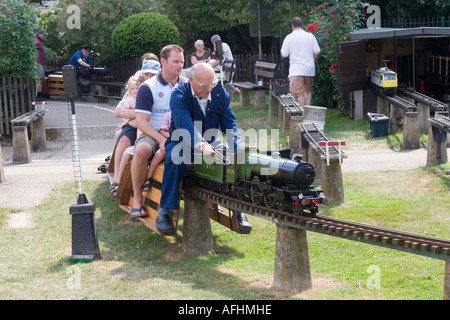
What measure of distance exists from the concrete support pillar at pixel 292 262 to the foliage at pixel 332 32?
12.2m

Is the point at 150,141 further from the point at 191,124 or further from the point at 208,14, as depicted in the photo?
the point at 208,14

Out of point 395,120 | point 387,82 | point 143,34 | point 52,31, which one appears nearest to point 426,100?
point 395,120

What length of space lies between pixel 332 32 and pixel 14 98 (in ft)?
26.4

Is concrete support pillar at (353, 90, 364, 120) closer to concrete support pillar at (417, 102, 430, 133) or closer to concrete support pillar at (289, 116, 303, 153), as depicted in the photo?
concrete support pillar at (417, 102, 430, 133)

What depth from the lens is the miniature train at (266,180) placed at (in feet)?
24.5

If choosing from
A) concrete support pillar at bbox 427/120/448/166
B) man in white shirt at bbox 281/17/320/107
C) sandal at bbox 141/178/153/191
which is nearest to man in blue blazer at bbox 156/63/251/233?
sandal at bbox 141/178/153/191

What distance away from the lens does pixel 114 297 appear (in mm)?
7168

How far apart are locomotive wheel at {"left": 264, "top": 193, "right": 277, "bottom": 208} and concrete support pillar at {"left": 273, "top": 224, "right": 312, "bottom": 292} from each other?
12.1 inches

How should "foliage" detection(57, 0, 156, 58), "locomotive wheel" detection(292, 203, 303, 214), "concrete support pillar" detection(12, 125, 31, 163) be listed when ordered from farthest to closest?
"foliage" detection(57, 0, 156, 58) < "concrete support pillar" detection(12, 125, 31, 163) < "locomotive wheel" detection(292, 203, 303, 214)

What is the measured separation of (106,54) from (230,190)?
19.5 metres

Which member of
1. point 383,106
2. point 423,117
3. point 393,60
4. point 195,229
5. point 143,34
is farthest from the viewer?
point 143,34

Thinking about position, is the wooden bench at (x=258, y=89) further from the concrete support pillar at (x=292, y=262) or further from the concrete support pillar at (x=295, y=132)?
the concrete support pillar at (x=292, y=262)

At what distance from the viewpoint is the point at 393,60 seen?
69.3 feet

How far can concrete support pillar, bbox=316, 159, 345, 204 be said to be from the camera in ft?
35.9
